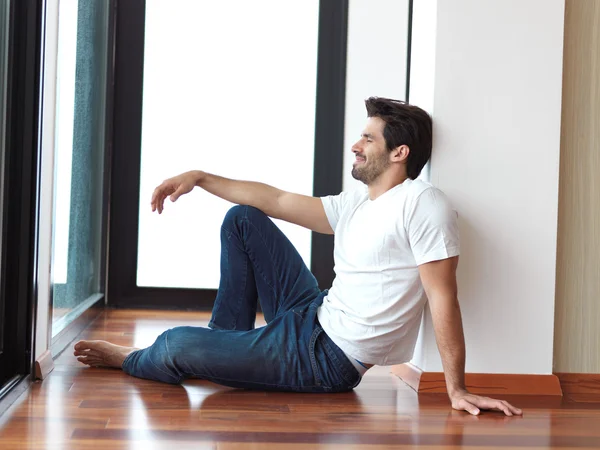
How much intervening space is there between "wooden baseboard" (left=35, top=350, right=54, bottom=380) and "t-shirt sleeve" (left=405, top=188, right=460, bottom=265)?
1141mm

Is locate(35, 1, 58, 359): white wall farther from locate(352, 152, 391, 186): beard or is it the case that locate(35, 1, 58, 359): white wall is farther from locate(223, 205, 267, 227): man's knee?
locate(352, 152, 391, 186): beard

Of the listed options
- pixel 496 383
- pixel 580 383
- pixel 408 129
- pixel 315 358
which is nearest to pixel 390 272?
pixel 315 358

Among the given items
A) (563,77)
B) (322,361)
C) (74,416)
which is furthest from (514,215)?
(74,416)

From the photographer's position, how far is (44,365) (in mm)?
2424

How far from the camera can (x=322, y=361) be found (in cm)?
228

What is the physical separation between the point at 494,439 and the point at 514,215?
811 millimetres

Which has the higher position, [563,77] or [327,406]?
[563,77]

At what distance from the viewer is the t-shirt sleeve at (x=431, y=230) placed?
7.01 ft

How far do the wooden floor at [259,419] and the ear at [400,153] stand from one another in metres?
0.69

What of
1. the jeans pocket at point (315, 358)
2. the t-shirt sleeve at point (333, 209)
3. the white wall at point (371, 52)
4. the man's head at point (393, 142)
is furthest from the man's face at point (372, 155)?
the white wall at point (371, 52)

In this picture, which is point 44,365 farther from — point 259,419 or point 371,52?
point 371,52

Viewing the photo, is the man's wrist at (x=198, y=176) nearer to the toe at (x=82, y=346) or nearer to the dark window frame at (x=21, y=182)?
the dark window frame at (x=21, y=182)

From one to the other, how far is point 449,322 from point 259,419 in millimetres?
565

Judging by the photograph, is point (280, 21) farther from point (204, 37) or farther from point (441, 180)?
point (441, 180)
